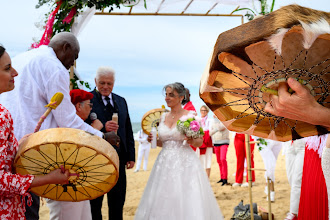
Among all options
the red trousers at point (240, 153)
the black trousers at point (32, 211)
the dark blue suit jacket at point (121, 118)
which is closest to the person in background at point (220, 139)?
the red trousers at point (240, 153)

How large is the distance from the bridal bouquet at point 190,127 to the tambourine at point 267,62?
295cm

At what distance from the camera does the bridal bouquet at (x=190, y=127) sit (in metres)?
4.73

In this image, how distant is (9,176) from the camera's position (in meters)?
1.73

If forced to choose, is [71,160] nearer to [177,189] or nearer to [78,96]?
[78,96]

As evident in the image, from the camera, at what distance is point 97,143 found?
6.05ft

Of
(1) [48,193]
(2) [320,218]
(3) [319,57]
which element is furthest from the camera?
(2) [320,218]

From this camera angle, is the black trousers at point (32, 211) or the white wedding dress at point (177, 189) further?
the white wedding dress at point (177, 189)

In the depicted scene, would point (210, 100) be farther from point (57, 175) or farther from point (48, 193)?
point (48, 193)

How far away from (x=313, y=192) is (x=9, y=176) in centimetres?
220

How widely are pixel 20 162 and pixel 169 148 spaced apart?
3242 mm

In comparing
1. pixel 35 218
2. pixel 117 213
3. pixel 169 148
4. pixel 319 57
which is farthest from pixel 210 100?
pixel 169 148

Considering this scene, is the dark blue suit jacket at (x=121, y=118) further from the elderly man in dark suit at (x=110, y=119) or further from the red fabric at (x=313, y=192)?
the red fabric at (x=313, y=192)

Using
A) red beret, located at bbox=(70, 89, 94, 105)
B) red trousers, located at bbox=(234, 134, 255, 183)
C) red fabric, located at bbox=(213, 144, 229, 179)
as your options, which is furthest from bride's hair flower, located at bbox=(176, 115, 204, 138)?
red fabric, located at bbox=(213, 144, 229, 179)

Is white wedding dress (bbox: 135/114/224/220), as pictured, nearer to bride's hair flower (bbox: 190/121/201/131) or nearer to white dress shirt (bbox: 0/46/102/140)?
bride's hair flower (bbox: 190/121/201/131)
